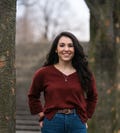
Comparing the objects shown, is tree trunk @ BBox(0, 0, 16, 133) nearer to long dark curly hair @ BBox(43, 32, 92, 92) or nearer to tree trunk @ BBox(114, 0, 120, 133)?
long dark curly hair @ BBox(43, 32, 92, 92)

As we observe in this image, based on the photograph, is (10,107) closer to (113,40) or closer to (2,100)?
(2,100)

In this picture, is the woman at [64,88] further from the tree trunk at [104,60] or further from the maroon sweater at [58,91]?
the tree trunk at [104,60]

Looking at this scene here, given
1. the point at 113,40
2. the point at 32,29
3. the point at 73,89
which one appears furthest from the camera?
the point at 32,29

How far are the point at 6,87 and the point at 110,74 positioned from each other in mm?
4706

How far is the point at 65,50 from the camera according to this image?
19.8 feet

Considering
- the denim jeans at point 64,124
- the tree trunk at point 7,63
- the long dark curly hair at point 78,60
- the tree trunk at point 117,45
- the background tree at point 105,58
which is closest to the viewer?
the tree trunk at point 7,63

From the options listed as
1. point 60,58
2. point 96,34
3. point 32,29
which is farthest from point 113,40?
point 32,29

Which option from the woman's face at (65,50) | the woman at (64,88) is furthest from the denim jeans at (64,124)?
the woman's face at (65,50)

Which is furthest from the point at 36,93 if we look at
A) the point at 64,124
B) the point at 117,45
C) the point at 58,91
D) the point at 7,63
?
the point at 117,45

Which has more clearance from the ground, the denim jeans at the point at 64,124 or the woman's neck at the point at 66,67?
the woman's neck at the point at 66,67

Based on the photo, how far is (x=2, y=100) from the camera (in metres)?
5.39

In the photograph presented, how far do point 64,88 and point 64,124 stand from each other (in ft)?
1.10

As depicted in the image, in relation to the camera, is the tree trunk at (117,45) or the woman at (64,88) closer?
the woman at (64,88)

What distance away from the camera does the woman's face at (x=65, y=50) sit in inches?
238
